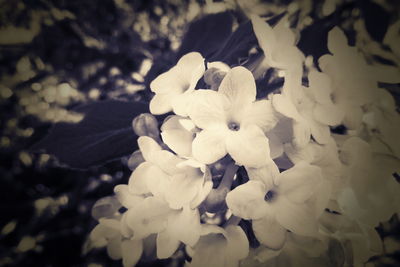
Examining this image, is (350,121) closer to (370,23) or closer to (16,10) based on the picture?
(370,23)

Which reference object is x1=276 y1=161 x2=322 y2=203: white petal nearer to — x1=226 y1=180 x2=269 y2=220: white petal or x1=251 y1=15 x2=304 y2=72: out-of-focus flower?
x1=226 y1=180 x2=269 y2=220: white petal

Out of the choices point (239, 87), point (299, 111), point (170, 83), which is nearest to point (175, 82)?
point (170, 83)

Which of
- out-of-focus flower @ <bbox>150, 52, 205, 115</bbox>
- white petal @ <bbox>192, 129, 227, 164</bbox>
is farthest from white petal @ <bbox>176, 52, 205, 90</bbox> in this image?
white petal @ <bbox>192, 129, 227, 164</bbox>

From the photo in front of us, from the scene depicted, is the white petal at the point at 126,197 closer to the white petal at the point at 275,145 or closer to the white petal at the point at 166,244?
the white petal at the point at 166,244

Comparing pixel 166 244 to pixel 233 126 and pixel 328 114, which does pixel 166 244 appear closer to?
pixel 233 126

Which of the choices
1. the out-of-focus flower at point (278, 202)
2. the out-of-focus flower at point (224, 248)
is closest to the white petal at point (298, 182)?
the out-of-focus flower at point (278, 202)

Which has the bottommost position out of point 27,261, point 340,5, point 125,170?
point 27,261


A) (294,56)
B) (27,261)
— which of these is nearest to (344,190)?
(294,56)
